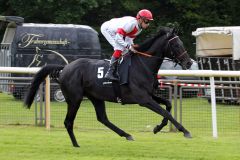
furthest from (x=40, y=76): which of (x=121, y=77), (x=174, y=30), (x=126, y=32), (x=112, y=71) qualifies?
(x=174, y=30)

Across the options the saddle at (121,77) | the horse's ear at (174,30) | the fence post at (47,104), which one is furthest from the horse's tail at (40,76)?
the fence post at (47,104)

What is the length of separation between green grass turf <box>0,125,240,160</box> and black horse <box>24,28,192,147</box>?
14.9 inches

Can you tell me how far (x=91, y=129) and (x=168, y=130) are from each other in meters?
1.66

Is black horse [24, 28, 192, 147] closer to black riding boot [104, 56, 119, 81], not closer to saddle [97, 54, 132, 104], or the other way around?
saddle [97, 54, 132, 104]

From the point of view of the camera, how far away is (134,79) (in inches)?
456

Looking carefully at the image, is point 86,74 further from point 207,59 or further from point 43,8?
point 43,8

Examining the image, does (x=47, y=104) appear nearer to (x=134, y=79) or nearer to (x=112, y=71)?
(x=112, y=71)

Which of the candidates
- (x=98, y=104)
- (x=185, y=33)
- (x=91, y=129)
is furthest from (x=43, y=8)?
(x=98, y=104)

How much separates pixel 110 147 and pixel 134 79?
1.19m

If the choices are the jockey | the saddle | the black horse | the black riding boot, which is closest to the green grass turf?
the black horse

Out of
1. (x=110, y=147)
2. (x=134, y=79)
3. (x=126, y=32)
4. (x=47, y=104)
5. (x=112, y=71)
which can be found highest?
(x=126, y=32)

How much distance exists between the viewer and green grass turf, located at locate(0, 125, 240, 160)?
34.6 ft

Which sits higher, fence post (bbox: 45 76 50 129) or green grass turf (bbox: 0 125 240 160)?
fence post (bbox: 45 76 50 129)

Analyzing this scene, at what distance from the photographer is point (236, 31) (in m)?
23.6
